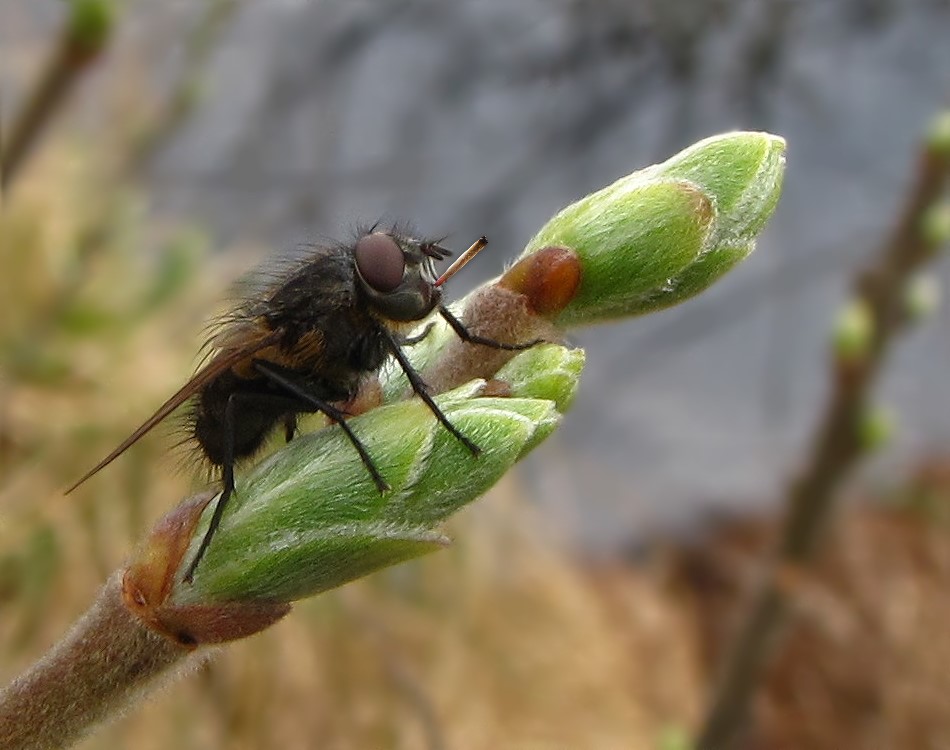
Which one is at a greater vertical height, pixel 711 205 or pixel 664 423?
pixel 711 205

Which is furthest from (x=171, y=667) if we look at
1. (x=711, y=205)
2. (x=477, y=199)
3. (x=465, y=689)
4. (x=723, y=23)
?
(x=723, y=23)

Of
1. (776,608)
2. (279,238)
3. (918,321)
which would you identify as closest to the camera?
(918,321)

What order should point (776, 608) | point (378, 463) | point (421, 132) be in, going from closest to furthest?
point (378, 463), point (776, 608), point (421, 132)

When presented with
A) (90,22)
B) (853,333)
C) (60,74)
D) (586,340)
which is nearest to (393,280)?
(90,22)

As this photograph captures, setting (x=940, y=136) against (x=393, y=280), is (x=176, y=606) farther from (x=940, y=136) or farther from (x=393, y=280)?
(x=940, y=136)

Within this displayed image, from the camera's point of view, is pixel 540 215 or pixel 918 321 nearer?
pixel 918 321

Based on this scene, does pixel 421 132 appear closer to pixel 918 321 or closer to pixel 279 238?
pixel 279 238

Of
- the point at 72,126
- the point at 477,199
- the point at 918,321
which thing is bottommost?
the point at 477,199
